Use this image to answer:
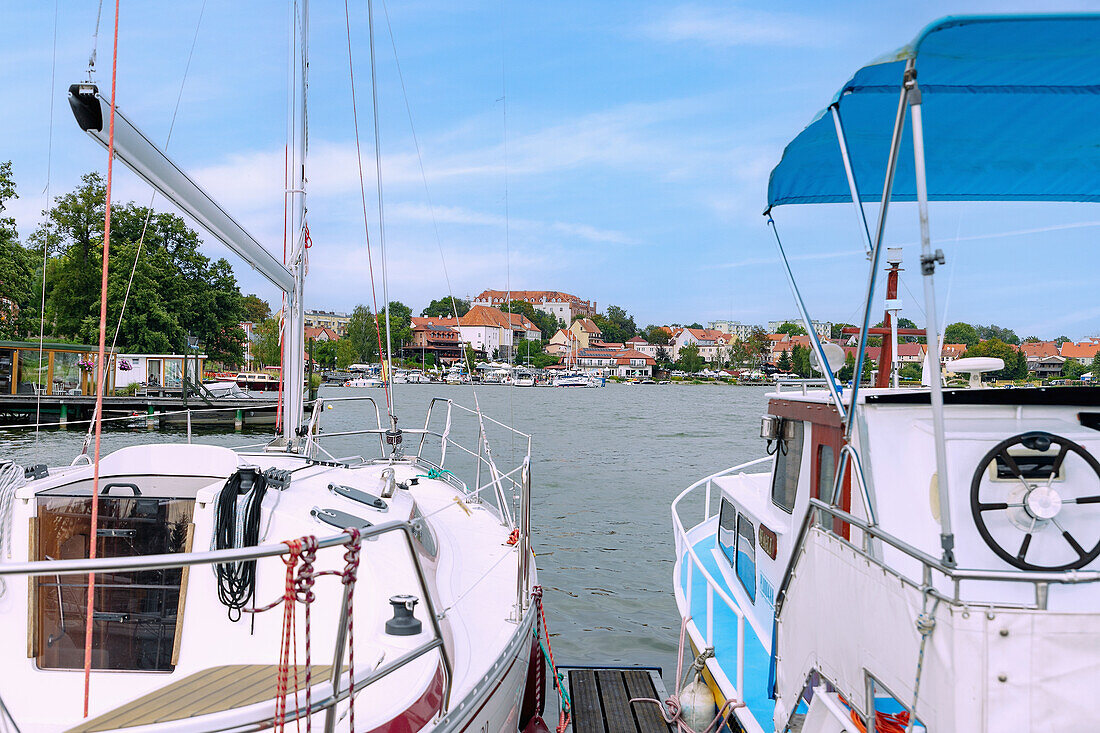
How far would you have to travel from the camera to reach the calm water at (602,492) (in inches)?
375

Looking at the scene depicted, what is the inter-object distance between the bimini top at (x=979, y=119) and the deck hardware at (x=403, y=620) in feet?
10.6

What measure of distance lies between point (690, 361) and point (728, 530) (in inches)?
5158

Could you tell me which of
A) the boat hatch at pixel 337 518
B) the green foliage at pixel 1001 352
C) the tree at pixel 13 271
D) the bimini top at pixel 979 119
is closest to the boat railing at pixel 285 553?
the boat hatch at pixel 337 518

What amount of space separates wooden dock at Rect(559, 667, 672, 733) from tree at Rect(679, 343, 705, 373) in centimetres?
12981

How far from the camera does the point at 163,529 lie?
3.96 m

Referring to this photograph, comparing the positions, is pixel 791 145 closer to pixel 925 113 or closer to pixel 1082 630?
pixel 925 113

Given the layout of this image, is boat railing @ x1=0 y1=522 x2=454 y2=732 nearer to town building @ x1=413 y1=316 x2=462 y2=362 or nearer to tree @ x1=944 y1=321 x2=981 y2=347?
tree @ x1=944 y1=321 x2=981 y2=347

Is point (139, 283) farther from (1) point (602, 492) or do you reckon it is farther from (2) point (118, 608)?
(2) point (118, 608)

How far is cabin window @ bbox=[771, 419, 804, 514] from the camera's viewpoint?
5.61 metres

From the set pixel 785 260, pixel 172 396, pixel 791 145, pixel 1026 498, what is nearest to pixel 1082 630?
pixel 1026 498

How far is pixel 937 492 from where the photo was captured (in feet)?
12.5

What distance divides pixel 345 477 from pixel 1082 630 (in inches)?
174

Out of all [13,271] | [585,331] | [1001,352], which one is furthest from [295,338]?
[585,331]

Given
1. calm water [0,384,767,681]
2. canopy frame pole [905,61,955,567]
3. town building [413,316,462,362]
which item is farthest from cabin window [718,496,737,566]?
town building [413,316,462,362]
